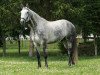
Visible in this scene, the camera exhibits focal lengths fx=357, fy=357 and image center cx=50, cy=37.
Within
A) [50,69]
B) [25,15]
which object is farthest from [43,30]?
[50,69]

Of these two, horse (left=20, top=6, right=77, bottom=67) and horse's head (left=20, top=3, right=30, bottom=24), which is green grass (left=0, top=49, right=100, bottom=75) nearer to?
horse (left=20, top=6, right=77, bottom=67)

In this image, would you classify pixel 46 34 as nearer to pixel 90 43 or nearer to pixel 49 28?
pixel 49 28

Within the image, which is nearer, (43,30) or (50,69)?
(50,69)

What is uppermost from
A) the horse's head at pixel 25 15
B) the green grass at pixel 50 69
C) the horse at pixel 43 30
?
the horse's head at pixel 25 15

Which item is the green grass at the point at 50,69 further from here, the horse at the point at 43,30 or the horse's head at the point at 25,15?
the horse's head at the point at 25,15

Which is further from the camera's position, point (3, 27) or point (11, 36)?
point (11, 36)

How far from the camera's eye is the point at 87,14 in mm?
43469

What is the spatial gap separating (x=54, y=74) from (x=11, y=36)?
32.9 metres

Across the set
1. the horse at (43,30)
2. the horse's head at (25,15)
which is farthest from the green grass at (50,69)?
the horse's head at (25,15)

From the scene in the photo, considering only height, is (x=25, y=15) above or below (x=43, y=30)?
above

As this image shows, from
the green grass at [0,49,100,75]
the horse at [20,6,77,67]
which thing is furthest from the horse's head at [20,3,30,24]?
the green grass at [0,49,100,75]

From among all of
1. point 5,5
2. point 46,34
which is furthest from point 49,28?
point 5,5

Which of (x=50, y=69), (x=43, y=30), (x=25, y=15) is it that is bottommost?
(x=50, y=69)

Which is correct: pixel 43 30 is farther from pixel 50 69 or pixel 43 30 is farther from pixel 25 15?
pixel 50 69
